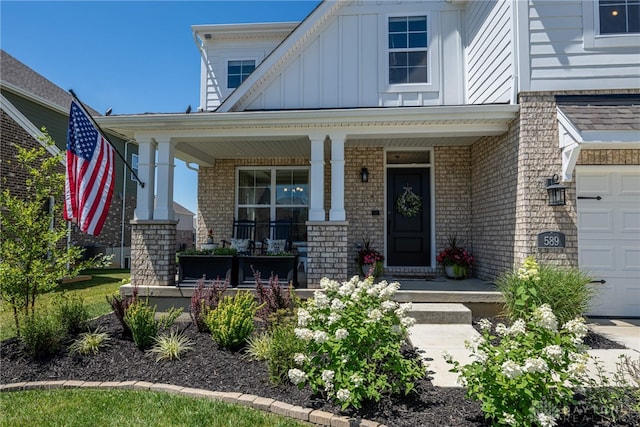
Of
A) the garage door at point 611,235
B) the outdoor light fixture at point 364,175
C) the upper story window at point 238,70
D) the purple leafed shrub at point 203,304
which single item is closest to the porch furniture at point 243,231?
the outdoor light fixture at point 364,175

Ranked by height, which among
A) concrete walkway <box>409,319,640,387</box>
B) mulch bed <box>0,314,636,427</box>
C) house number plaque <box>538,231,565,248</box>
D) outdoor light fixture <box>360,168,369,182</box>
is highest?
outdoor light fixture <box>360,168,369,182</box>

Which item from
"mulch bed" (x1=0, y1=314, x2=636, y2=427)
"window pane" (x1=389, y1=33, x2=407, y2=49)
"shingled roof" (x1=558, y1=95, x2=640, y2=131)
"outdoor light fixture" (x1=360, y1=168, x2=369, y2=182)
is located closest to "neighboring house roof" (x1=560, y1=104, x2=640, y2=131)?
"shingled roof" (x1=558, y1=95, x2=640, y2=131)

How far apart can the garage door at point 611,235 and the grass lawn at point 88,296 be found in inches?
291

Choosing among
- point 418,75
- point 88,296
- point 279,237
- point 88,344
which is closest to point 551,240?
point 418,75

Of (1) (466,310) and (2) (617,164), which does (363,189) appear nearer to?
(1) (466,310)

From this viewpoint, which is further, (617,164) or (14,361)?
(617,164)

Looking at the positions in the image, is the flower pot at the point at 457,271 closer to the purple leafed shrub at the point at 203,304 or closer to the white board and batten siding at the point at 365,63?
the white board and batten siding at the point at 365,63

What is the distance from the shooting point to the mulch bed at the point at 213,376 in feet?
8.61

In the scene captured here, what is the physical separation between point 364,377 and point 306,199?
6.03 meters

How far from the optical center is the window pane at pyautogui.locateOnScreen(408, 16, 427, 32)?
23.5ft

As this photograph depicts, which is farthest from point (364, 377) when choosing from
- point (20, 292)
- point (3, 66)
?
point (3, 66)

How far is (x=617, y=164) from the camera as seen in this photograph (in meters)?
5.32

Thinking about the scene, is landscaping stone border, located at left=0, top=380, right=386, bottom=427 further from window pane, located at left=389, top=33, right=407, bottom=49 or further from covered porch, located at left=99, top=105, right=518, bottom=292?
window pane, located at left=389, top=33, right=407, bottom=49

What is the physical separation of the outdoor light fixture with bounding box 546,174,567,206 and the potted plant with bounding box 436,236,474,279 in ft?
6.74
